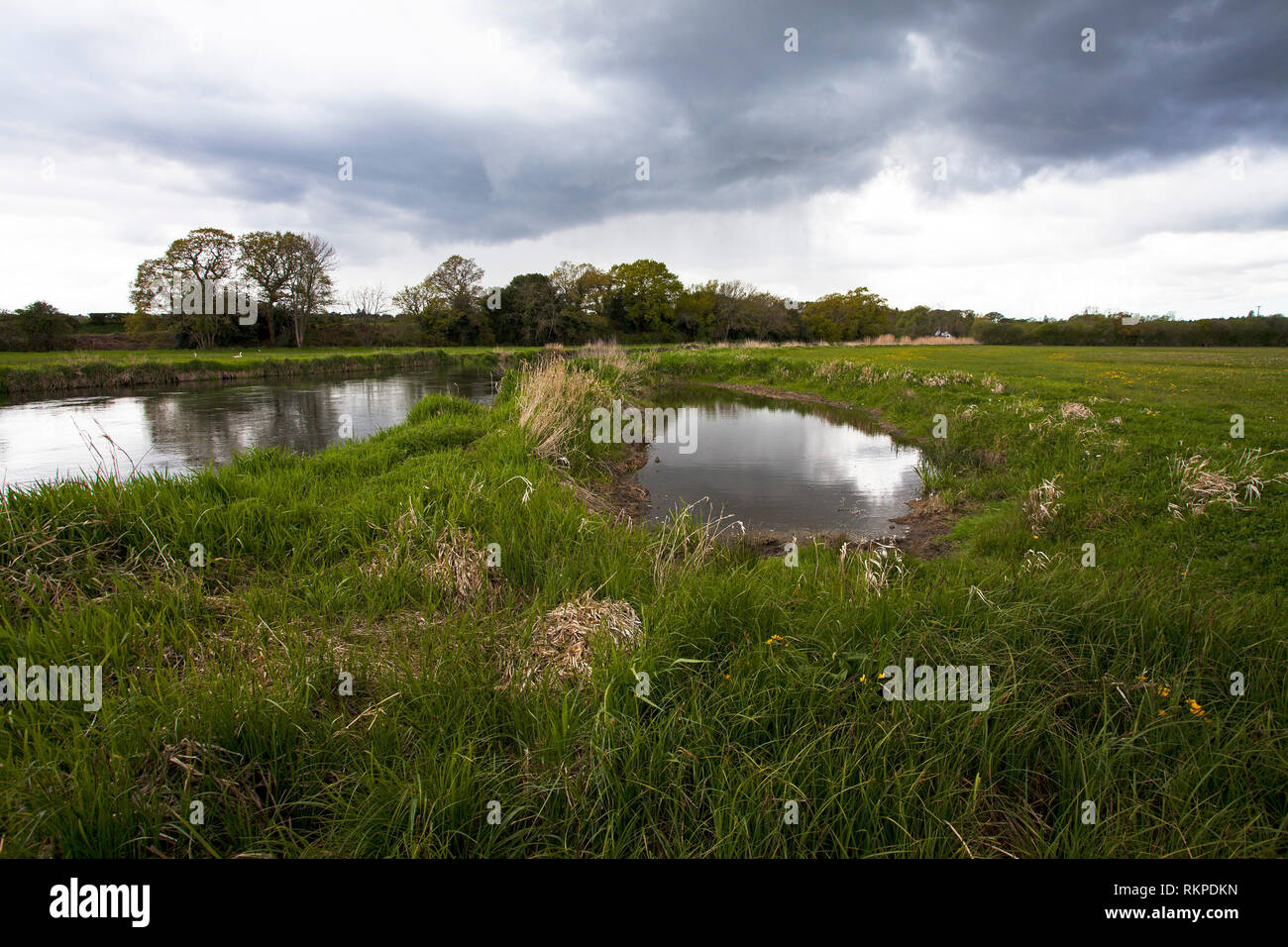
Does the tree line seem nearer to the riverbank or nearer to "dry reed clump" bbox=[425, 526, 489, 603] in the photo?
the riverbank

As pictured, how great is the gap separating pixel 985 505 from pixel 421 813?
9736 millimetres

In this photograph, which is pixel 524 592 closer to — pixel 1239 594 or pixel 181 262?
pixel 1239 594

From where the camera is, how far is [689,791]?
2.54 m

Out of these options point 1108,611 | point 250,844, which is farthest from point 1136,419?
point 250,844

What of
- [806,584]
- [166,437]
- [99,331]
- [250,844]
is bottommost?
[250,844]

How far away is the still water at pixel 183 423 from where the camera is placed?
454 inches

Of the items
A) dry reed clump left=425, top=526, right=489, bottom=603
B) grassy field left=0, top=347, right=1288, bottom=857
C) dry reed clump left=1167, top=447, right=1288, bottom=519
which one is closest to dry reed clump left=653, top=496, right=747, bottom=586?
grassy field left=0, top=347, right=1288, bottom=857

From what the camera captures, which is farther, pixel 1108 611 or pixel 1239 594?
pixel 1239 594

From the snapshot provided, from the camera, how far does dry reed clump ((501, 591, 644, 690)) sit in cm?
330

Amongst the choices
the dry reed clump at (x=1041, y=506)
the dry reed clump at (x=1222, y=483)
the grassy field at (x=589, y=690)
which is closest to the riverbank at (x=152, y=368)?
the grassy field at (x=589, y=690)

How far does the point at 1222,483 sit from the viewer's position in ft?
21.6

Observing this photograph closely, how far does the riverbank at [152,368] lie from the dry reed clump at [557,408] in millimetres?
22854

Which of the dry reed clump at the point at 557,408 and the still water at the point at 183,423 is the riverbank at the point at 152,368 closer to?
the still water at the point at 183,423

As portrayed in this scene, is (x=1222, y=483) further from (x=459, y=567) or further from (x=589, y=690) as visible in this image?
(x=459, y=567)
